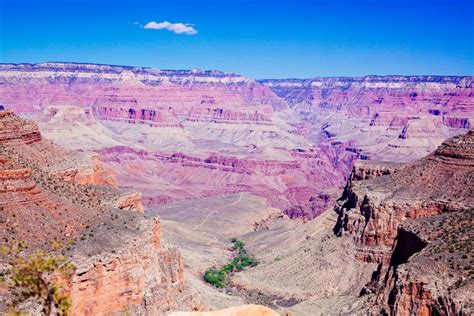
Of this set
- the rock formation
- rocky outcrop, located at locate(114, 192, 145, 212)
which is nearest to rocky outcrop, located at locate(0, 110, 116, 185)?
rocky outcrop, located at locate(114, 192, 145, 212)

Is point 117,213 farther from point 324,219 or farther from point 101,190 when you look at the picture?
point 324,219

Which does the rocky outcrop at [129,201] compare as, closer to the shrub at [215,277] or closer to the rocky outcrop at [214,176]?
the shrub at [215,277]

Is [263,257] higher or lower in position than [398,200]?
lower

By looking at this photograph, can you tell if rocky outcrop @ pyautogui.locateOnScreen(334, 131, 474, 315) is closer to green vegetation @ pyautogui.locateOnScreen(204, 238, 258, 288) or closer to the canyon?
the canyon

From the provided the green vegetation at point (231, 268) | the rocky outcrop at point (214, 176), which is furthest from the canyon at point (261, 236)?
the rocky outcrop at point (214, 176)

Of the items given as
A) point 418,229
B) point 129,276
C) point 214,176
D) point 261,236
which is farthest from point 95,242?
point 214,176

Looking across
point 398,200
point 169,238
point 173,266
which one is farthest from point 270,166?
point 173,266

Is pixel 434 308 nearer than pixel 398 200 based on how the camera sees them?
Yes
